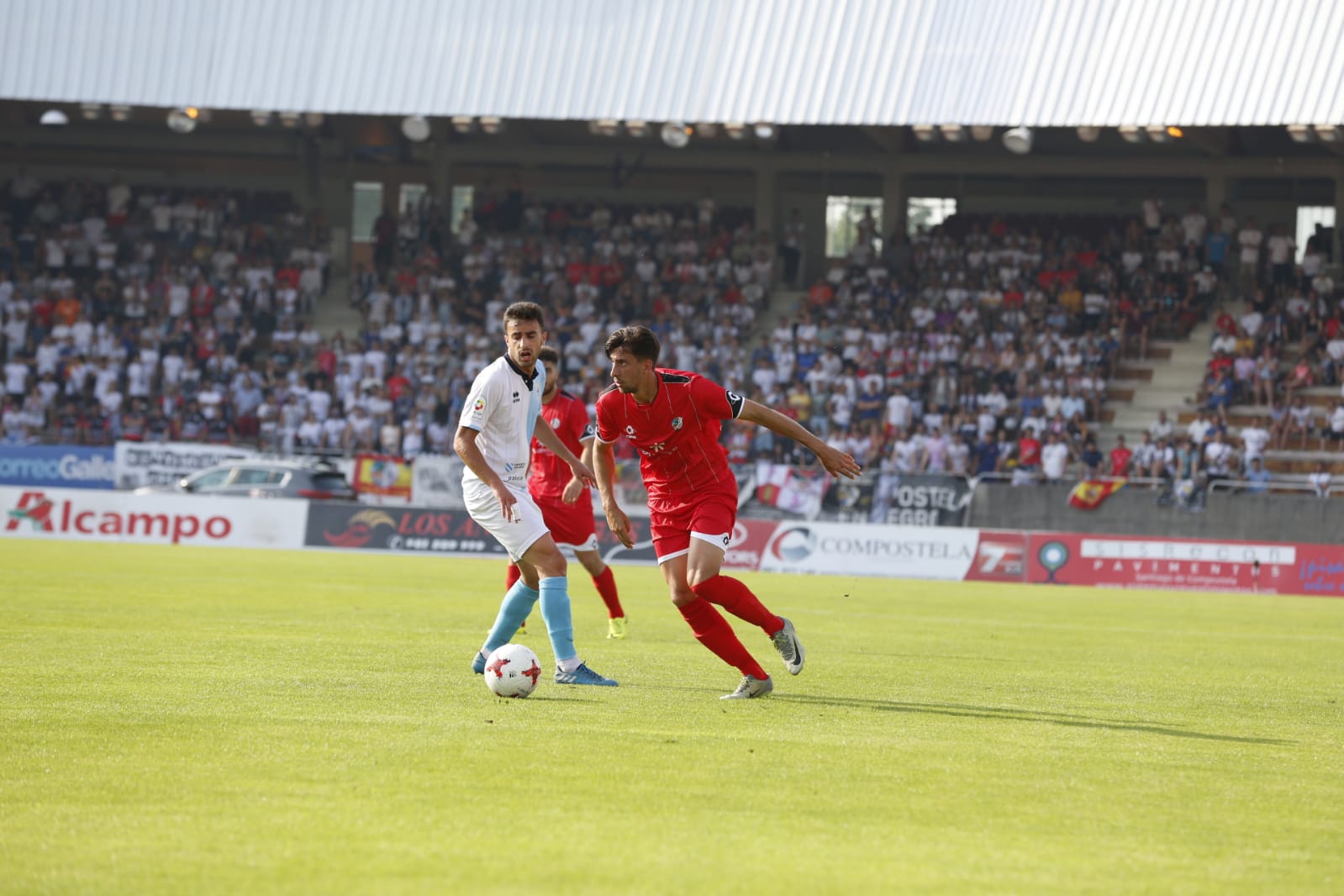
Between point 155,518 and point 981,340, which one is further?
point 981,340

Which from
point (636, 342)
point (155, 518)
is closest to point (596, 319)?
point (155, 518)

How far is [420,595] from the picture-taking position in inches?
720

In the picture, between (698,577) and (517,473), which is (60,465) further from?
(698,577)

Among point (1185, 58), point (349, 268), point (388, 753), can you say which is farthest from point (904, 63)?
point (388, 753)

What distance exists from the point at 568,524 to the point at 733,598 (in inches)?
176

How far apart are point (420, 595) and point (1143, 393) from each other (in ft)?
63.8

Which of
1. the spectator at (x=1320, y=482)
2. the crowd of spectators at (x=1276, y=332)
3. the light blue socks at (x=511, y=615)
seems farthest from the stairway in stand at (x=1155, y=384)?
the light blue socks at (x=511, y=615)

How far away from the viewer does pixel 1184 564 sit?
25875 millimetres

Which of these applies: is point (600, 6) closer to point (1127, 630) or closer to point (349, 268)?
point (349, 268)

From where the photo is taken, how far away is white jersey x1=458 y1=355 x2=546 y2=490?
31.1 ft

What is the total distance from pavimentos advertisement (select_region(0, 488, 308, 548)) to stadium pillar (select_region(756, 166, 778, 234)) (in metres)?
15.2

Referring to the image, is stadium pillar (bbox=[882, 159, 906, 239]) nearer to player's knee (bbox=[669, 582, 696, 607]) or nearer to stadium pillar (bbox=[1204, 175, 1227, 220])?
stadium pillar (bbox=[1204, 175, 1227, 220])

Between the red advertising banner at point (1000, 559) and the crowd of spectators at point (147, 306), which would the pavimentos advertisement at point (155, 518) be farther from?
the red advertising banner at point (1000, 559)

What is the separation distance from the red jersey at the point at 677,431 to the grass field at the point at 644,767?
4.00 ft
